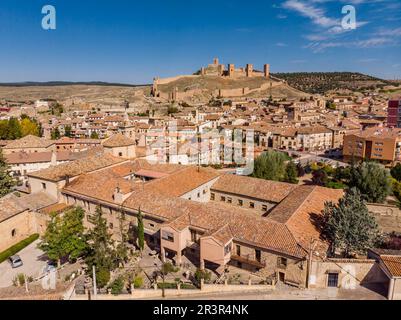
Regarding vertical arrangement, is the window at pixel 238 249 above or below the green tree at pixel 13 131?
below

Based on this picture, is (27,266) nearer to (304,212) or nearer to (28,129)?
(304,212)

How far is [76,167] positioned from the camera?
3306 cm

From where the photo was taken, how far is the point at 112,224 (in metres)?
27.2

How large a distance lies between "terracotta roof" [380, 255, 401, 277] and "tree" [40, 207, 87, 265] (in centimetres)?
1888

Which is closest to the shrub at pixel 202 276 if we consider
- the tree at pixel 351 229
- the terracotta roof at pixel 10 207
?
the tree at pixel 351 229

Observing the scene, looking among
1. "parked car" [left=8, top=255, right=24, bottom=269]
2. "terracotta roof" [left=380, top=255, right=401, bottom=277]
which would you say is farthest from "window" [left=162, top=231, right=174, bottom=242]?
"terracotta roof" [left=380, top=255, right=401, bottom=277]

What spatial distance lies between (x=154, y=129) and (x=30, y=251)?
155 ft

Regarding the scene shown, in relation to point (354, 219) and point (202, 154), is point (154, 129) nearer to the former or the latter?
point (202, 154)

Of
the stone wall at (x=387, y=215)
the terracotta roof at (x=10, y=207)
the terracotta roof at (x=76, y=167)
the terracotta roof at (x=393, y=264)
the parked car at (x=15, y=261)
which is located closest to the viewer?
the terracotta roof at (x=393, y=264)

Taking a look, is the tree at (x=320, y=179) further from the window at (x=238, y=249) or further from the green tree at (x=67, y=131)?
the green tree at (x=67, y=131)

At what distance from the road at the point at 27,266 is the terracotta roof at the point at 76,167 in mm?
7448

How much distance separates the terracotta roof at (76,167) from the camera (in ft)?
103
